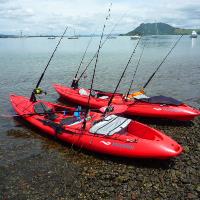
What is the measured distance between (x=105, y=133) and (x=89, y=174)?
7.30ft

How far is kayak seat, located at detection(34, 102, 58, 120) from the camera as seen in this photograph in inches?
672

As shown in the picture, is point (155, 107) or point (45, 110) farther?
point (155, 107)

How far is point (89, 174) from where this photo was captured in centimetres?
1254

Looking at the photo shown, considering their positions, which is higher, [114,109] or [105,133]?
[114,109]

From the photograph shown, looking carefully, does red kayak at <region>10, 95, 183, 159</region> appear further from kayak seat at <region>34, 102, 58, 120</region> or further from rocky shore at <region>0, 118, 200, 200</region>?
rocky shore at <region>0, 118, 200, 200</region>

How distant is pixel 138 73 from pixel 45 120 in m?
25.0

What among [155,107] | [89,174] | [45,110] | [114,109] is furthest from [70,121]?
[155,107]

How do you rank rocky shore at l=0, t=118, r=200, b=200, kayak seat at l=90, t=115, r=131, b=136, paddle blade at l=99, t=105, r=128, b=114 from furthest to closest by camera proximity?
paddle blade at l=99, t=105, r=128, b=114 < kayak seat at l=90, t=115, r=131, b=136 < rocky shore at l=0, t=118, r=200, b=200

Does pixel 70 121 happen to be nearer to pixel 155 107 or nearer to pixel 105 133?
pixel 105 133

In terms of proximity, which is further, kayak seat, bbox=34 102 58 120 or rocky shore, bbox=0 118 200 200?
kayak seat, bbox=34 102 58 120

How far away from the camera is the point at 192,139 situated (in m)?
15.5

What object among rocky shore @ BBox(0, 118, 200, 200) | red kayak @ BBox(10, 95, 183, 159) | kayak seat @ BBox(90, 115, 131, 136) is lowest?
rocky shore @ BBox(0, 118, 200, 200)

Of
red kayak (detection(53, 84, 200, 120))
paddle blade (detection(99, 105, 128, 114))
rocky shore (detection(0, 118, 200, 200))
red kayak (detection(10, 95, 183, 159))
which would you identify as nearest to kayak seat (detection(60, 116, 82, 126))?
red kayak (detection(10, 95, 183, 159))

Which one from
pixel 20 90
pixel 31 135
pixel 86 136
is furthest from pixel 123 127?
pixel 20 90
